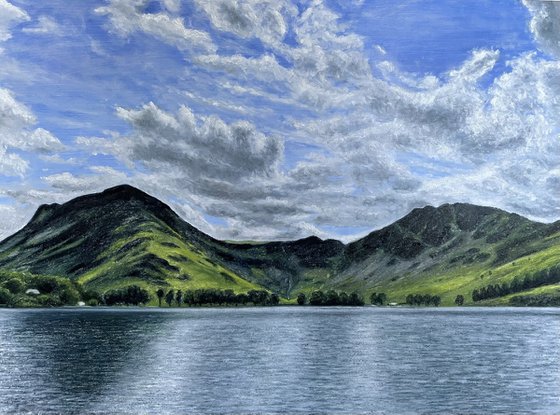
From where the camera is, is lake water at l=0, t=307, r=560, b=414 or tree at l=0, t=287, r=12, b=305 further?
tree at l=0, t=287, r=12, b=305

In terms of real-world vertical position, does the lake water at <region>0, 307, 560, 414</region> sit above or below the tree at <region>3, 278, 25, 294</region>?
below

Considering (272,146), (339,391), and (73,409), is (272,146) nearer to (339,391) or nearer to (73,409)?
(339,391)

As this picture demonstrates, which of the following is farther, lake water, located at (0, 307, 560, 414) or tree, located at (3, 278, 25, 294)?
tree, located at (3, 278, 25, 294)

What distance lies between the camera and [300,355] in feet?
188

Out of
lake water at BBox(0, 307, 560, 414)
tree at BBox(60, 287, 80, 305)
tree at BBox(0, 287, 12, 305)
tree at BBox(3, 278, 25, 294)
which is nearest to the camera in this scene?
lake water at BBox(0, 307, 560, 414)

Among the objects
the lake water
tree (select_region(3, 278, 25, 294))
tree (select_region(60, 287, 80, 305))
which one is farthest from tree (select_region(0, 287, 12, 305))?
the lake water

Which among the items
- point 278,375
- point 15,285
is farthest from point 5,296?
point 278,375

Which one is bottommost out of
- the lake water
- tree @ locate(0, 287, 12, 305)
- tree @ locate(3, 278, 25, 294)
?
the lake water

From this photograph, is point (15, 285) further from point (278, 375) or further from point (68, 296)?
point (278, 375)

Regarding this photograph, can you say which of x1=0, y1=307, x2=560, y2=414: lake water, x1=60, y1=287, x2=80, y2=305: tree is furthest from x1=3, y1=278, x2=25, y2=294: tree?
x1=0, y1=307, x2=560, y2=414: lake water

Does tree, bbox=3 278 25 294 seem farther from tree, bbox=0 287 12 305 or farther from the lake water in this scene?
the lake water

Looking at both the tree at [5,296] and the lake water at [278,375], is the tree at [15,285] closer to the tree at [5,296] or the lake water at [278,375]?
the tree at [5,296]

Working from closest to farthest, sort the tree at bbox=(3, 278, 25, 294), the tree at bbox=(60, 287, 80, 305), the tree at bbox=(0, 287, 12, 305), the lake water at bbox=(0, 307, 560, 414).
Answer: the lake water at bbox=(0, 307, 560, 414), the tree at bbox=(0, 287, 12, 305), the tree at bbox=(3, 278, 25, 294), the tree at bbox=(60, 287, 80, 305)

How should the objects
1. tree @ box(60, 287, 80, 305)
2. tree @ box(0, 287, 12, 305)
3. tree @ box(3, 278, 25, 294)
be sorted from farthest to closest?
1. tree @ box(60, 287, 80, 305)
2. tree @ box(3, 278, 25, 294)
3. tree @ box(0, 287, 12, 305)
